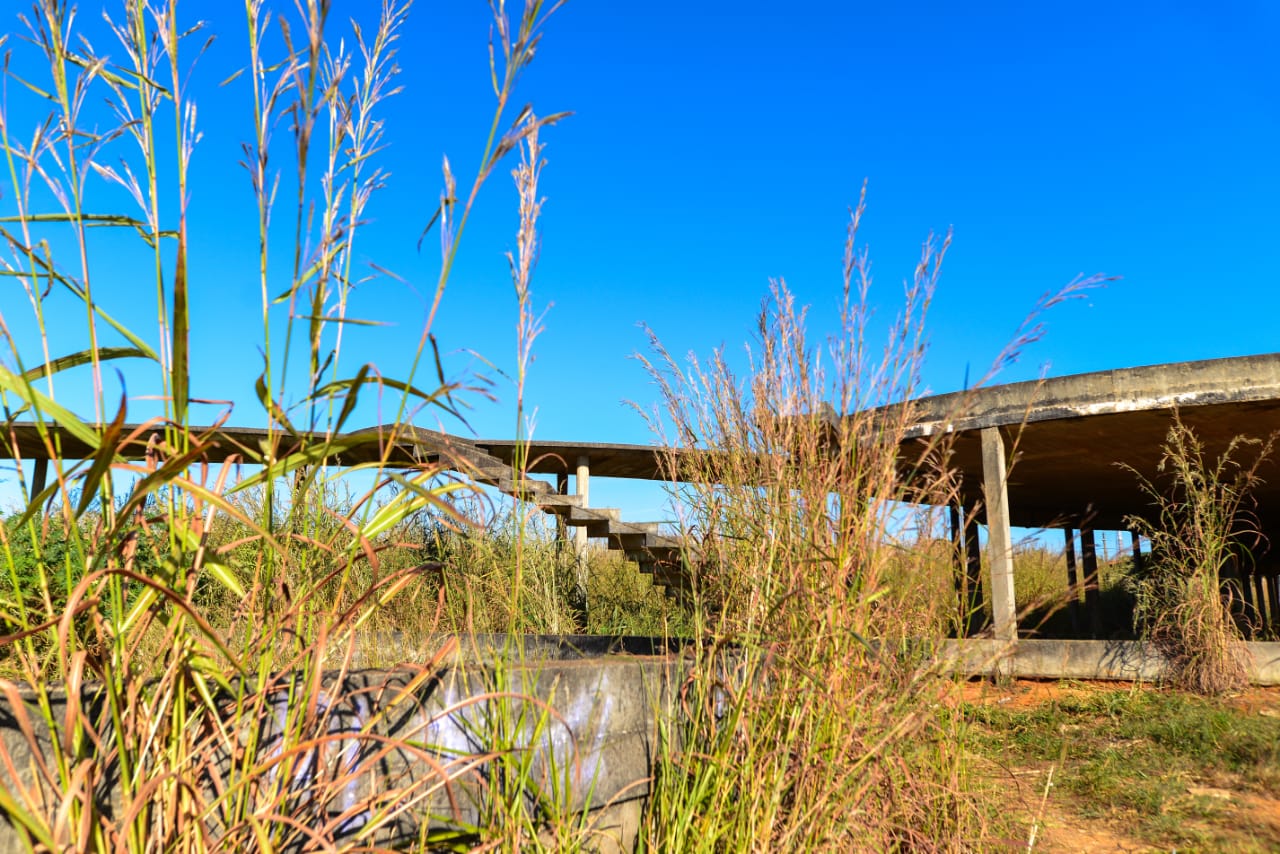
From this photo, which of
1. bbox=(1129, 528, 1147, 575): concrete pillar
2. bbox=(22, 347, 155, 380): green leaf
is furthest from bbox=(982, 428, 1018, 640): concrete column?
bbox=(22, 347, 155, 380): green leaf

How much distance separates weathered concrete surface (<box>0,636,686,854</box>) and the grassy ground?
4.70 feet

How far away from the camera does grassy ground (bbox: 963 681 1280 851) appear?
3660 millimetres

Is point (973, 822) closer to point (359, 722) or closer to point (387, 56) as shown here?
point (359, 722)

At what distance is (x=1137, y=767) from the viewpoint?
15.5 feet

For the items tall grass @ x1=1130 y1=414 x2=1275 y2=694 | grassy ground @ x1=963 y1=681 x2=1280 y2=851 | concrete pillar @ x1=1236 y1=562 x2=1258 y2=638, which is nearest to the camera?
grassy ground @ x1=963 y1=681 x2=1280 y2=851

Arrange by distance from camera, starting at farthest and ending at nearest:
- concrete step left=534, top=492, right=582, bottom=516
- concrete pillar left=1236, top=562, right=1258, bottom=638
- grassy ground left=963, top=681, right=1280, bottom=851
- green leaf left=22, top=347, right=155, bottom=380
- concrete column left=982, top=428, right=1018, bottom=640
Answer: concrete step left=534, top=492, right=582, bottom=516 < concrete column left=982, top=428, right=1018, bottom=640 < concrete pillar left=1236, top=562, right=1258, bottom=638 < grassy ground left=963, top=681, right=1280, bottom=851 < green leaf left=22, top=347, right=155, bottom=380

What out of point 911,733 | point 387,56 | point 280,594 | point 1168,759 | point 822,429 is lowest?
point 1168,759

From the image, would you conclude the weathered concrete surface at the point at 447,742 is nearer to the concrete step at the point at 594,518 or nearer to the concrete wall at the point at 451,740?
the concrete wall at the point at 451,740

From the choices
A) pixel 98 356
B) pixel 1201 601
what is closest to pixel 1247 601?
pixel 1201 601

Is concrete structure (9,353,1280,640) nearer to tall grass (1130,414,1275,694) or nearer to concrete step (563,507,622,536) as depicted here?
concrete step (563,507,622,536)

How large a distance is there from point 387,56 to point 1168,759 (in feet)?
17.0

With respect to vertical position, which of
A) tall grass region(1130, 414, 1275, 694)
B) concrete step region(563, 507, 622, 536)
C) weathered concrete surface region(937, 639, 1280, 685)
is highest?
concrete step region(563, 507, 622, 536)

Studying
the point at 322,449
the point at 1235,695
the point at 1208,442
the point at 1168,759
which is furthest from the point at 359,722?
the point at 1208,442

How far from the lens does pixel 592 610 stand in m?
9.78
